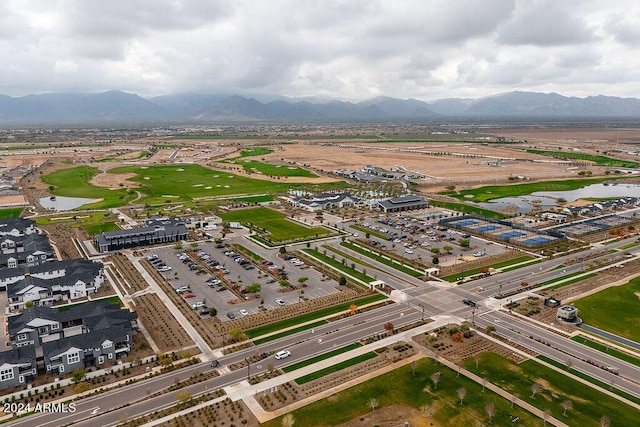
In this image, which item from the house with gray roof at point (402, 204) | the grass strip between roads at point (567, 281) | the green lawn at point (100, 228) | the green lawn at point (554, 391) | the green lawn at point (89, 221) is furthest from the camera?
the house with gray roof at point (402, 204)

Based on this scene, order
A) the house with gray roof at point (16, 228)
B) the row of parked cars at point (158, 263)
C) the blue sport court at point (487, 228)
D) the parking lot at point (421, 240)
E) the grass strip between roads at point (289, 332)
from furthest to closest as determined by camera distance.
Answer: the blue sport court at point (487, 228) < the house with gray roof at point (16, 228) < the parking lot at point (421, 240) < the row of parked cars at point (158, 263) < the grass strip between roads at point (289, 332)

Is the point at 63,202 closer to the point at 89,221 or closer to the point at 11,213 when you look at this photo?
the point at 11,213

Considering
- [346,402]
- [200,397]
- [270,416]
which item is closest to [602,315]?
[346,402]

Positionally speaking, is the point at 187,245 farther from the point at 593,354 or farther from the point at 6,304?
the point at 593,354

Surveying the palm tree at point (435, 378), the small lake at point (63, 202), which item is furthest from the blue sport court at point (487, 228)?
the small lake at point (63, 202)

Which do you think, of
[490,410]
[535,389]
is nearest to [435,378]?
[490,410]

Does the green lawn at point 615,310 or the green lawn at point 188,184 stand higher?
the green lawn at point 188,184

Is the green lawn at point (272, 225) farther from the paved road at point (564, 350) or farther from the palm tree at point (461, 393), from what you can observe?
the palm tree at point (461, 393)

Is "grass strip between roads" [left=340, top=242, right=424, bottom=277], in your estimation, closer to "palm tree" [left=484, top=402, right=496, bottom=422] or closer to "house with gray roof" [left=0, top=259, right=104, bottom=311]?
"palm tree" [left=484, top=402, right=496, bottom=422]

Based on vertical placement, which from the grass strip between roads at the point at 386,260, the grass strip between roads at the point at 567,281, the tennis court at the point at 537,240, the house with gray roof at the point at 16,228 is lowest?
the grass strip between roads at the point at 386,260
